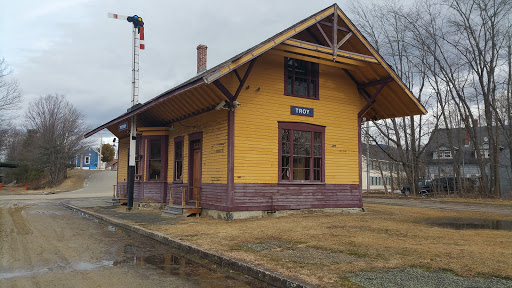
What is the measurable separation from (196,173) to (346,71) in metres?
7.20

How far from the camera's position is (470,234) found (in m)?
9.36

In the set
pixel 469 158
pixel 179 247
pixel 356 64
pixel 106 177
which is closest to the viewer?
pixel 179 247

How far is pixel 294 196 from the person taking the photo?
556 inches

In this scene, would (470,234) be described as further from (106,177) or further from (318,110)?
(106,177)

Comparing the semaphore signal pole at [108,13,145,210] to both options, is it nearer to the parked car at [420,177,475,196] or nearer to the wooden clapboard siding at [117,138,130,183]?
the wooden clapboard siding at [117,138,130,183]

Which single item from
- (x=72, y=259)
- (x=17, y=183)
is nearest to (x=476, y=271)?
(x=72, y=259)

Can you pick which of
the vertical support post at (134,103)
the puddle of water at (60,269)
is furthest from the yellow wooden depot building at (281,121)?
the puddle of water at (60,269)

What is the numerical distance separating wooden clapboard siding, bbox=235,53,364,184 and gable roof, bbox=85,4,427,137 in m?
0.84

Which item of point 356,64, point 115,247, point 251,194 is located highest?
point 356,64

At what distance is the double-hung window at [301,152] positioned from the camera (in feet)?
46.3

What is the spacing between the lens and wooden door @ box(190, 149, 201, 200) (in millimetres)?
14766

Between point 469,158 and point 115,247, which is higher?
point 469,158

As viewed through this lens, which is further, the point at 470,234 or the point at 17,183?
the point at 17,183

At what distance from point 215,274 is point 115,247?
10.9ft
